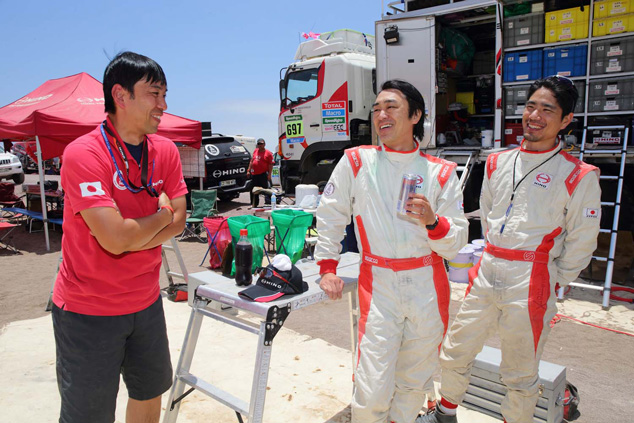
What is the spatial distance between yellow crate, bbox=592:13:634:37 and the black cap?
5.36m

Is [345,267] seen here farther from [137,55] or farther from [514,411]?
[137,55]

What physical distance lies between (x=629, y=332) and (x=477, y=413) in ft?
7.29

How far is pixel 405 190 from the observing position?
1.87 m

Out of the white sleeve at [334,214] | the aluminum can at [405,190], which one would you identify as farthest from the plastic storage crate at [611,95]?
the aluminum can at [405,190]

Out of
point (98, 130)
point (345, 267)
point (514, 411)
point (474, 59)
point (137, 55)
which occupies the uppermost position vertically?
point (474, 59)

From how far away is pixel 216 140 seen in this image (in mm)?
11922

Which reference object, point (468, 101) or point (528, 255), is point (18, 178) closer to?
point (468, 101)

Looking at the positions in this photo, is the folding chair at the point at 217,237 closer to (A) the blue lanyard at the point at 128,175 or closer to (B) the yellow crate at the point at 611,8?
(A) the blue lanyard at the point at 128,175

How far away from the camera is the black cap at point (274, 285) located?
6.86 feet

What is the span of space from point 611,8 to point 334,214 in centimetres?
522

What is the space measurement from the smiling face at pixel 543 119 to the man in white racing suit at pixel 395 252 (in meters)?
0.59

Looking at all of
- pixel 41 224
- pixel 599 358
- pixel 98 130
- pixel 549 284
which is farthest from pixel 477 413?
pixel 41 224

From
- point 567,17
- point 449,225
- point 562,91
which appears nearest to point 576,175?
point 562,91

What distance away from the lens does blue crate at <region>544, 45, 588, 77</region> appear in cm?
565
